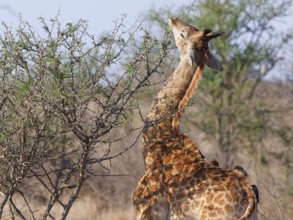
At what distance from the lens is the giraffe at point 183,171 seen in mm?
6117

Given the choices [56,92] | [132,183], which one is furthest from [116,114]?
[132,183]

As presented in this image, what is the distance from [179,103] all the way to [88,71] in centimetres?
111

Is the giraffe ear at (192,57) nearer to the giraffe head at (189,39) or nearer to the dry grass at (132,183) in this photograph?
the giraffe head at (189,39)

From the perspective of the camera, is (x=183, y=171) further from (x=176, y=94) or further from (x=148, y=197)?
(x=176, y=94)

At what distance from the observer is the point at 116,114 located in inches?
239

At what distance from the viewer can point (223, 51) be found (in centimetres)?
1652

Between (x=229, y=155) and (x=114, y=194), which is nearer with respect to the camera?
(x=114, y=194)

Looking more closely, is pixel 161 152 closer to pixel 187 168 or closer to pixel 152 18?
pixel 187 168

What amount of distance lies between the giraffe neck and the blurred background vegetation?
13cm

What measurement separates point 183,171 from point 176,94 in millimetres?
722

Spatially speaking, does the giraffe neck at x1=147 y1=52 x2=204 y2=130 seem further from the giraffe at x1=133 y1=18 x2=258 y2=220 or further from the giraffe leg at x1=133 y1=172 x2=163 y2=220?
the giraffe leg at x1=133 y1=172 x2=163 y2=220

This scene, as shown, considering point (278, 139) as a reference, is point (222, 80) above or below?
above

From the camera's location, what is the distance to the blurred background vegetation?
589 cm

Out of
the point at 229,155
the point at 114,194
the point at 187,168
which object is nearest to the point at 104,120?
the point at 187,168
